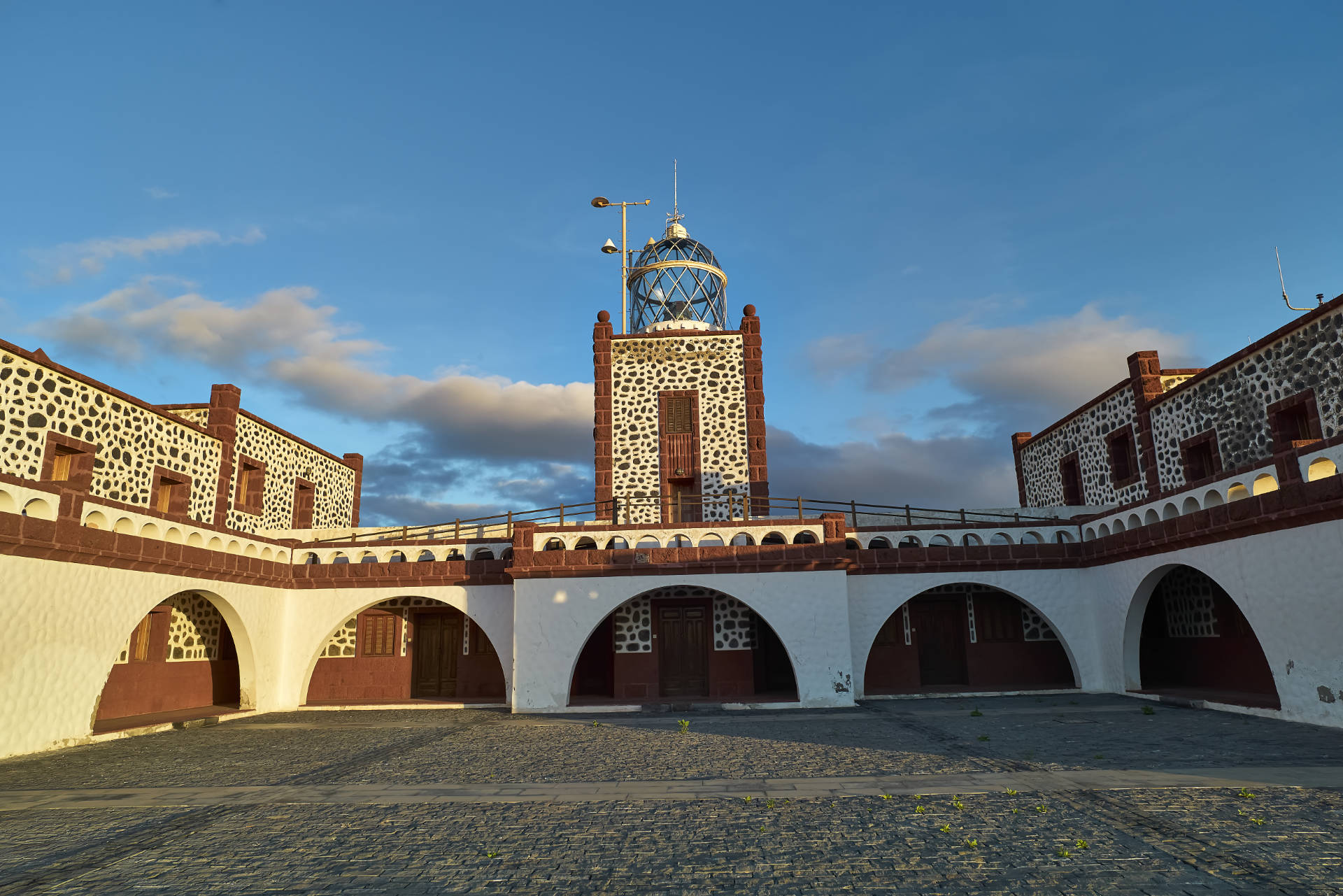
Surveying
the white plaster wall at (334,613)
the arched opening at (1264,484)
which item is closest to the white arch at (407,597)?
the white plaster wall at (334,613)

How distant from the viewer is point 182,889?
15.5 ft

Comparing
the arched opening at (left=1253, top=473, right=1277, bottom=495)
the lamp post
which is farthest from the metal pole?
the arched opening at (left=1253, top=473, right=1277, bottom=495)

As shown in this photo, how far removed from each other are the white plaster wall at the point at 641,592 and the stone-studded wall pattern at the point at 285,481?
8306 millimetres

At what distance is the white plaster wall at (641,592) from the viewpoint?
13.5 metres

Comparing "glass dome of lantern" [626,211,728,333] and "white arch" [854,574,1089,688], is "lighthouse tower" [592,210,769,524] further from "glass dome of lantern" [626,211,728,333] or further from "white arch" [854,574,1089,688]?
"white arch" [854,574,1089,688]

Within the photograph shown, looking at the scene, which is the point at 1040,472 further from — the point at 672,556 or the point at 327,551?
the point at 327,551

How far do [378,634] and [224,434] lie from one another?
223 inches

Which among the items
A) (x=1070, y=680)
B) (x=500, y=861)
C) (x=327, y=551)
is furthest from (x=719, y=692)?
(x=500, y=861)

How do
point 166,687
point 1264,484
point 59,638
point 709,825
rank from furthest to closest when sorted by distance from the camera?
point 166,687 → point 1264,484 → point 59,638 → point 709,825

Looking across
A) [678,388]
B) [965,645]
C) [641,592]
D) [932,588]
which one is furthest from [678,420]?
[965,645]

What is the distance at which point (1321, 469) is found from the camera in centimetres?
959

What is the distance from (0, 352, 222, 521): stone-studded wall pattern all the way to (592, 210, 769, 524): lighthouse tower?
8375 mm

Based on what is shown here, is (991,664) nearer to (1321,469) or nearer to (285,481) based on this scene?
(1321,469)

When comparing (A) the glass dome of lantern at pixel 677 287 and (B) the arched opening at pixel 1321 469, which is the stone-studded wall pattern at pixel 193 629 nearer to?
(A) the glass dome of lantern at pixel 677 287
